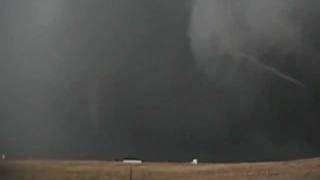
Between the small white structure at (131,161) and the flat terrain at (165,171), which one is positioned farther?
the small white structure at (131,161)

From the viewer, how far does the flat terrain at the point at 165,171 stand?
145 inches

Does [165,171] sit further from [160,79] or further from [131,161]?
[160,79]

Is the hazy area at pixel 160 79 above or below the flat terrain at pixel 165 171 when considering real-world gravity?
above

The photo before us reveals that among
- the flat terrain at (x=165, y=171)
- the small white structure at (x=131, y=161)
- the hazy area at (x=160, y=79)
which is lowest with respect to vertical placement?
the flat terrain at (x=165, y=171)

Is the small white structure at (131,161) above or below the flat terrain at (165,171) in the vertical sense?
above

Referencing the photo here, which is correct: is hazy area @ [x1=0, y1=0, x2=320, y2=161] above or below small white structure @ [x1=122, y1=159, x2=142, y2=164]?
above

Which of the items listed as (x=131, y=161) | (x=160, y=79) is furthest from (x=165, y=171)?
(x=160, y=79)

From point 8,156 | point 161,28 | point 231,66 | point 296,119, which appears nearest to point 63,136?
point 8,156

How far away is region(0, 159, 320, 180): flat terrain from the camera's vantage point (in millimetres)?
3682

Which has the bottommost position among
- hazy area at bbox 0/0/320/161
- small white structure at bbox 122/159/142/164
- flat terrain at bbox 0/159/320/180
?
flat terrain at bbox 0/159/320/180

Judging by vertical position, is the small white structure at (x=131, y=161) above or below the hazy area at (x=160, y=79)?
below

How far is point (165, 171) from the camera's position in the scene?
3740 millimetres

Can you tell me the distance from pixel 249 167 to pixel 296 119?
0.47 m

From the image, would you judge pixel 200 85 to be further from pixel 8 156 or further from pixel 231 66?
pixel 8 156
